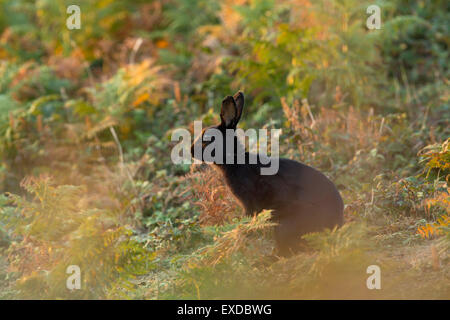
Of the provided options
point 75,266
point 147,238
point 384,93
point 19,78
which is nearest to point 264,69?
point 384,93

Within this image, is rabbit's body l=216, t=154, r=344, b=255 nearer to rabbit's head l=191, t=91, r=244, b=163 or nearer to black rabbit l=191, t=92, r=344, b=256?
black rabbit l=191, t=92, r=344, b=256

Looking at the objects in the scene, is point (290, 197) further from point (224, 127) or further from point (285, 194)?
point (224, 127)

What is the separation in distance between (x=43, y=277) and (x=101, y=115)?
4438 mm

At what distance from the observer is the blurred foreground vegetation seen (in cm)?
392

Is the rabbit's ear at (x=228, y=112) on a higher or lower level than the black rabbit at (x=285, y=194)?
higher

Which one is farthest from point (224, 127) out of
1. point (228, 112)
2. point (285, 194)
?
point (285, 194)

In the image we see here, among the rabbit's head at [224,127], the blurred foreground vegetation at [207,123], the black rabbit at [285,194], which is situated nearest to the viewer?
the blurred foreground vegetation at [207,123]

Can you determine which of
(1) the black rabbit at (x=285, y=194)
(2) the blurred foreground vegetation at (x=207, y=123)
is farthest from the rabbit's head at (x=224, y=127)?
(2) the blurred foreground vegetation at (x=207, y=123)

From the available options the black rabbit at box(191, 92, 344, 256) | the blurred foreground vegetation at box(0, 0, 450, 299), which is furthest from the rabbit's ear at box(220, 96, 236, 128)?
the blurred foreground vegetation at box(0, 0, 450, 299)

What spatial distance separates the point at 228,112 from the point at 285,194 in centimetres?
83

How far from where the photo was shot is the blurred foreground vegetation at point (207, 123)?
392cm

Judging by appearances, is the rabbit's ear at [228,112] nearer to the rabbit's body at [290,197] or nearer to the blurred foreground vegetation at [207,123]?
the rabbit's body at [290,197]

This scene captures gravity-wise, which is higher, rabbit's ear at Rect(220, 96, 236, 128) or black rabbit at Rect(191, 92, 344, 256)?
rabbit's ear at Rect(220, 96, 236, 128)

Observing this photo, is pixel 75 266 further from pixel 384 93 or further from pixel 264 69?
pixel 384 93
